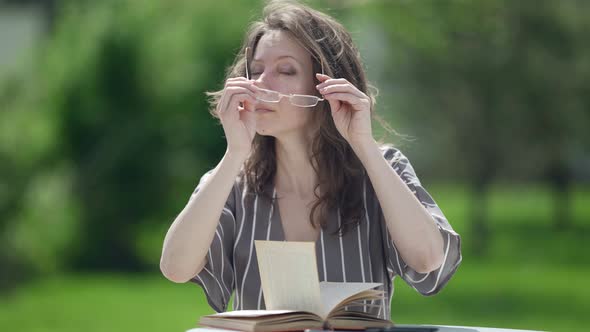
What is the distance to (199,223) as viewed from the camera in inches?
104

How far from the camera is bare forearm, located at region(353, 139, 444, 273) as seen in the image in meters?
2.58

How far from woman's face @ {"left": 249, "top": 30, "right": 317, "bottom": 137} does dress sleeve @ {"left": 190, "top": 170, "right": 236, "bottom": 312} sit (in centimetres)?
26

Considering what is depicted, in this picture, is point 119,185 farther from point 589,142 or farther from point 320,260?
point 320,260

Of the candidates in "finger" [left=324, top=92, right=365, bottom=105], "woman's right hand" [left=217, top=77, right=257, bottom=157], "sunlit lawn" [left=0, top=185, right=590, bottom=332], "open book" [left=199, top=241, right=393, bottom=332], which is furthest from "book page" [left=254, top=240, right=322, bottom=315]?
"sunlit lawn" [left=0, top=185, right=590, bottom=332]

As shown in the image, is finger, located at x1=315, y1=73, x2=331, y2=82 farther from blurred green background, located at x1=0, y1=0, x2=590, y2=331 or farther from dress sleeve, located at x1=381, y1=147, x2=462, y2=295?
blurred green background, located at x1=0, y1=0, x2=590, y2=331

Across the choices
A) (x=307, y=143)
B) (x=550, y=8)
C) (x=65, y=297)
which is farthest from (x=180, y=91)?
(x=307, y=143)

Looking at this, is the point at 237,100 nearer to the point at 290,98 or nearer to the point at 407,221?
the point at 290,98

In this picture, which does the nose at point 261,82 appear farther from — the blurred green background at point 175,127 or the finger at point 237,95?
the blurred green background at point 175,127

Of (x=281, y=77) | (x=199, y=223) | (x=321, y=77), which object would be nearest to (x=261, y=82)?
(x=281, y=77)

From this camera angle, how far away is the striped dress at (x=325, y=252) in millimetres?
2789


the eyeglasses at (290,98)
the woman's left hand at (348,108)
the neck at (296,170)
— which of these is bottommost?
the neck at (296,170)

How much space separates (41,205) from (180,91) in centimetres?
224

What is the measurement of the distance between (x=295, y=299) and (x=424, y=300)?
8.65 m

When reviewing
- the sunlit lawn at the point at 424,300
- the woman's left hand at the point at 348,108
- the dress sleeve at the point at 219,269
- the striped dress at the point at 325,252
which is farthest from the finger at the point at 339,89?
the sunlit lawn at the point at 424,300
